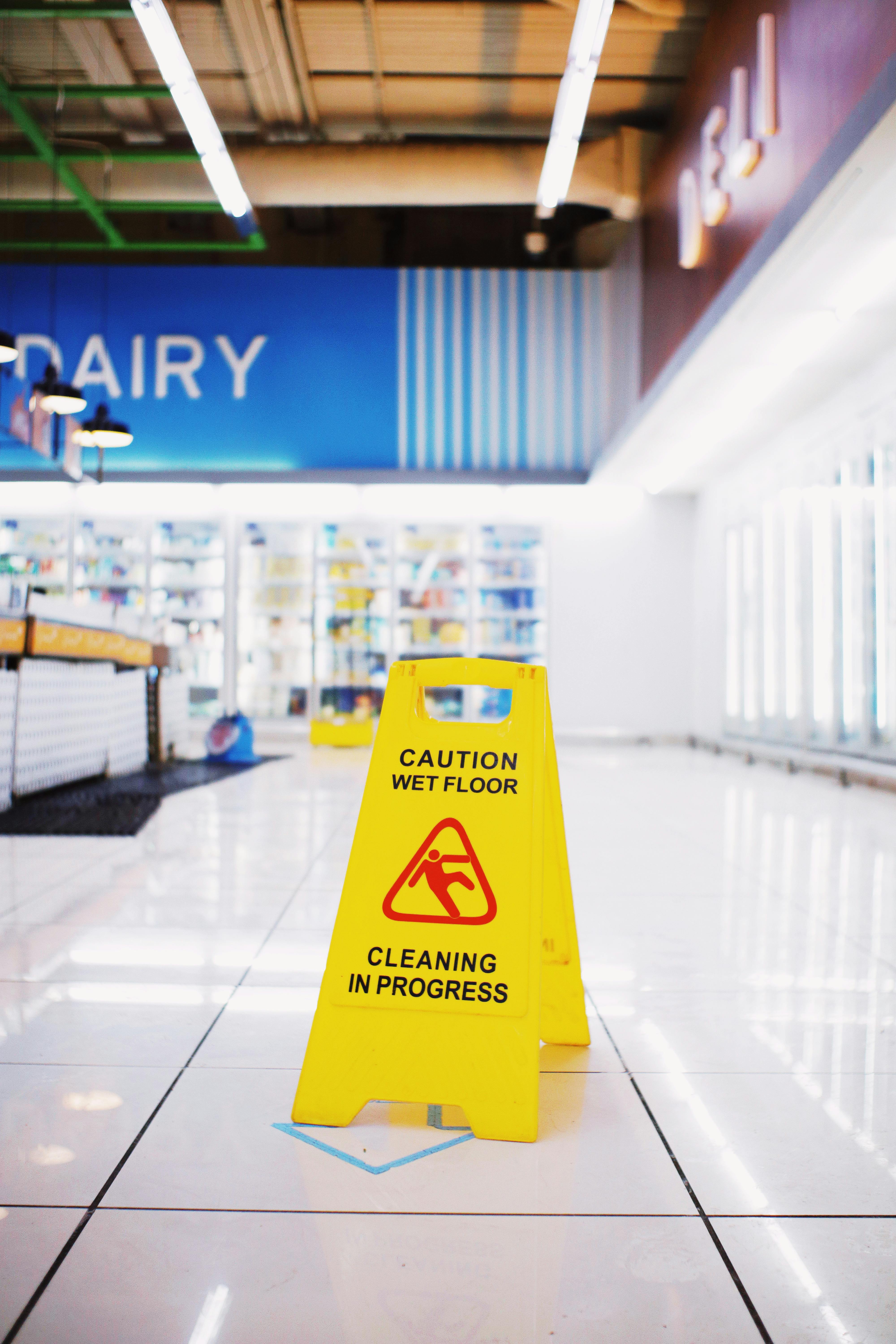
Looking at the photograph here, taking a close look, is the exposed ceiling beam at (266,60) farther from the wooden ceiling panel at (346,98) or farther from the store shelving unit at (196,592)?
the store shelving unit at (196,592)

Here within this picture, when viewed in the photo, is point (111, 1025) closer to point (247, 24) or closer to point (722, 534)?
point (247, 24)

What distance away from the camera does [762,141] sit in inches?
199

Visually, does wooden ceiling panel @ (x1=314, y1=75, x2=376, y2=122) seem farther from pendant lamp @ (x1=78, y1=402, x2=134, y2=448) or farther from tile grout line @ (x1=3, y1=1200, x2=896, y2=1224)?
tile grout line @ (x1=3, y1=1200, x2=896, y2=1224)

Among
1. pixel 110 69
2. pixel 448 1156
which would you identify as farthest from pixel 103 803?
pixel 110 69

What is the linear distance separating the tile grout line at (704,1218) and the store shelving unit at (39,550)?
10.4m

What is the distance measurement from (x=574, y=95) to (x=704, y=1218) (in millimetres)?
5414

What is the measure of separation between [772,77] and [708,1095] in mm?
5145

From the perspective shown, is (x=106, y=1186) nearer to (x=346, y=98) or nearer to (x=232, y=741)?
(x=232, y=741)

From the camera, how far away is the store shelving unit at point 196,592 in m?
10.8

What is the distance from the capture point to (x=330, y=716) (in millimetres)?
10695

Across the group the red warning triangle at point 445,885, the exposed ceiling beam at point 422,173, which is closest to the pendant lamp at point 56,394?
the exposed ceiling beam at point 422,173

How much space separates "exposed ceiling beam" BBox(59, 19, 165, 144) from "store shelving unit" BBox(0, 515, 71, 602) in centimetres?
422

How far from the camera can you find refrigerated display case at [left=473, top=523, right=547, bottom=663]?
10875mm

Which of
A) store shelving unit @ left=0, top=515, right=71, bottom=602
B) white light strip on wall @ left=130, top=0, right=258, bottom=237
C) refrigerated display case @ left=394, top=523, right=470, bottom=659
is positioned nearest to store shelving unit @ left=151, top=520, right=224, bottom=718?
store shelving unit @ left=0, top=515, right=71, bottom=602
